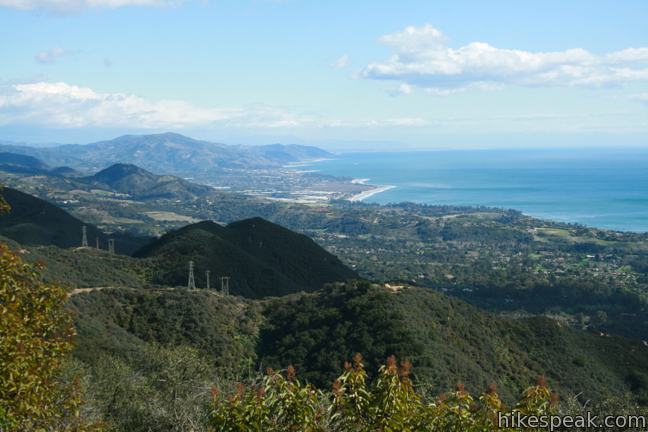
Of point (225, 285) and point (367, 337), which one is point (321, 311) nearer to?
point (367, 337)

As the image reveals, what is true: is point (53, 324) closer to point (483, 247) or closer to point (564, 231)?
point (483, 247)

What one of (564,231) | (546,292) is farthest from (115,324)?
(564,231)

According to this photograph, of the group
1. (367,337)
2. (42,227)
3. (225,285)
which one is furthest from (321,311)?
(42,227)

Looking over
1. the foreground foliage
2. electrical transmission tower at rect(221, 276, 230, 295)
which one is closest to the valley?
electrical transmission tower at rect(221, 276, 230, 295)

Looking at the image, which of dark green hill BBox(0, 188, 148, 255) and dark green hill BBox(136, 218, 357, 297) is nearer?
dark green hill BBox(136, 218, 357, 297)

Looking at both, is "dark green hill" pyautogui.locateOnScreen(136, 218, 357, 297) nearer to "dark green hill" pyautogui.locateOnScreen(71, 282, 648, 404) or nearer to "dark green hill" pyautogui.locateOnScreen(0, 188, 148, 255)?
"dark green hill" pyautogui.locateOnScreen(0, 188, 148, 255)

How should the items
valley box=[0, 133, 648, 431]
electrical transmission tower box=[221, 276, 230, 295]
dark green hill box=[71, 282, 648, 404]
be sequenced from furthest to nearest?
electrical transmission tower box=[221, 276, 230, 295] < dark green hill box=[71, 282, 648, 404] < valley box=[0, 133, 648, 431]

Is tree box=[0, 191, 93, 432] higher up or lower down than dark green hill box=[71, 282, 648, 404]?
higher up
